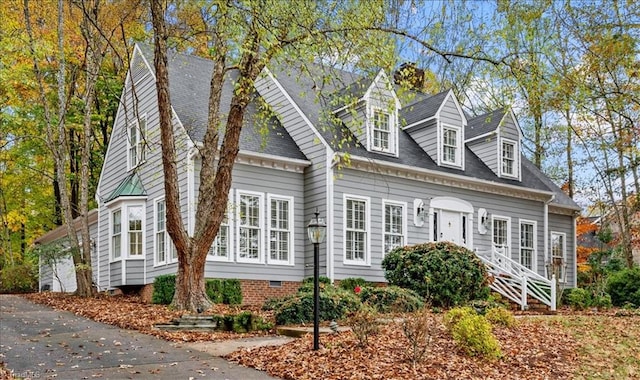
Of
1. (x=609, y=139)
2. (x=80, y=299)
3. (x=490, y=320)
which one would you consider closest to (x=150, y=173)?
(x=80, y=299)

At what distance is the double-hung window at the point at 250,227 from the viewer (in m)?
17.0

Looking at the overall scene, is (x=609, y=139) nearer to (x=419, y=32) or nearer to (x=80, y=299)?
(x=419, y=32)

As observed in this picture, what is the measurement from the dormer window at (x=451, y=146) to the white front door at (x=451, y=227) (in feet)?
5.20

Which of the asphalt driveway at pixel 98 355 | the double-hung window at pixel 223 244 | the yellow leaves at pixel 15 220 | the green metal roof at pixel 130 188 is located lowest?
the asphalt driveway at pixel 98 355

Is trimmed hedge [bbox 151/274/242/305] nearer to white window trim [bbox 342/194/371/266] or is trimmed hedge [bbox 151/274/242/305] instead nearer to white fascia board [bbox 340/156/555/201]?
white window trim [bbox 342/194/371/266]

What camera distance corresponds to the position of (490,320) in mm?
11758

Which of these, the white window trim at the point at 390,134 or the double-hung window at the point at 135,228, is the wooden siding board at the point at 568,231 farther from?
the double-hung window at the point at 135,228

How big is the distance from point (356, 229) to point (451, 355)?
9116 mm

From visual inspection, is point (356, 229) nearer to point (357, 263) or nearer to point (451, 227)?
point (357, 263)

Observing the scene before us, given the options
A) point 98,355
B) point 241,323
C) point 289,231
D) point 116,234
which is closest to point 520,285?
point 289,231

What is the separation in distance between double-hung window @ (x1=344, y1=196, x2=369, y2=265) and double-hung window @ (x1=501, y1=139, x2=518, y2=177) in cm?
643

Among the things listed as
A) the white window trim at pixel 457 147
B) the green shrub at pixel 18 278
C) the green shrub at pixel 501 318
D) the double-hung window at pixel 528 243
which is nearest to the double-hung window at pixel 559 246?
the double-hung window at pixel 528 243

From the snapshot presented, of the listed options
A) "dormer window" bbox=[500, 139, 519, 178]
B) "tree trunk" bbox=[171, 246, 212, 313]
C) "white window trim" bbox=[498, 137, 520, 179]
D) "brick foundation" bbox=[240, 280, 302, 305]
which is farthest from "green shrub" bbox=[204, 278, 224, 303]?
"dormer window" bbox=[500, 139, 519, 178]

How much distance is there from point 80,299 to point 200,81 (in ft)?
22.7
